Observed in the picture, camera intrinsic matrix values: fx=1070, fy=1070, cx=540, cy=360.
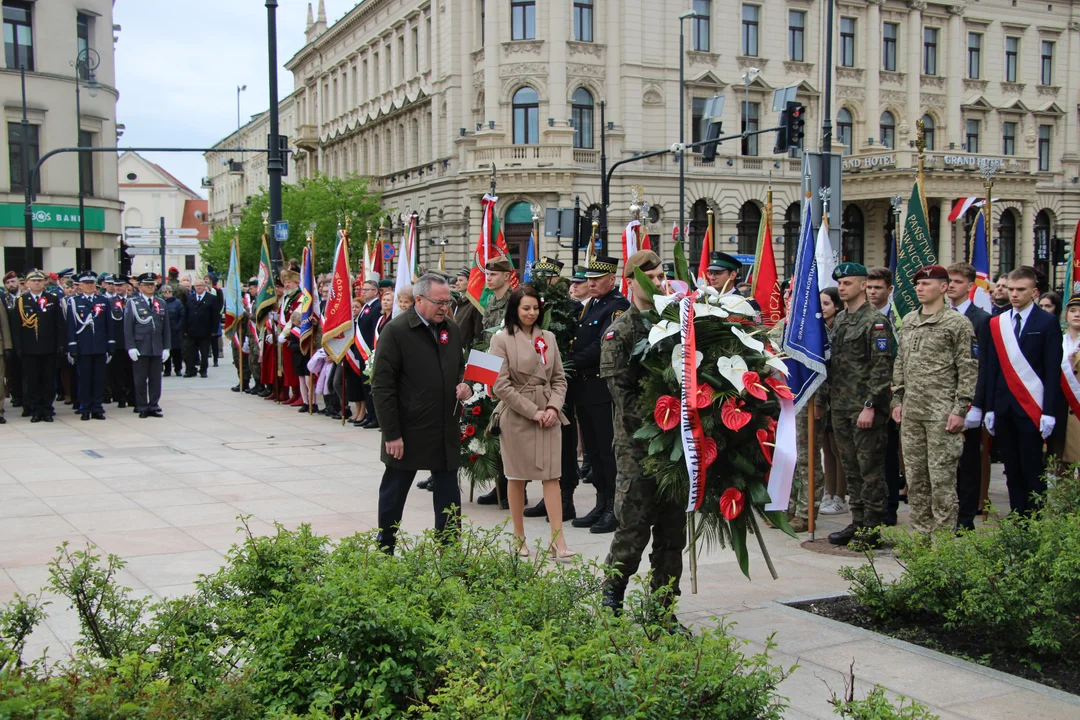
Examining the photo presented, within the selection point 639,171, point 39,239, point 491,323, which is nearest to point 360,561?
point 491,323

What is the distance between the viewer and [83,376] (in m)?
16.5

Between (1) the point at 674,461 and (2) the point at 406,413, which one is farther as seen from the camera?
(2) the point at 406,413

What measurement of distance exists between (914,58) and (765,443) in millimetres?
58208

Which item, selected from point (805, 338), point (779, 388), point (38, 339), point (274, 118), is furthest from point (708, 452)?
point (274, 118)

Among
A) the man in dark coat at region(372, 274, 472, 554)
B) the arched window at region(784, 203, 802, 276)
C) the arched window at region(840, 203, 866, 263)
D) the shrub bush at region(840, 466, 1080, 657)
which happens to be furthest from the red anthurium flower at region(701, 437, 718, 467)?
the arched window at region(840, 203, 866, 263)

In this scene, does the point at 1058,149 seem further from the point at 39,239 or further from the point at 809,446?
the point at 809,446

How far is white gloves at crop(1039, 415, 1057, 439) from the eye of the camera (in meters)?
Result: 8.16

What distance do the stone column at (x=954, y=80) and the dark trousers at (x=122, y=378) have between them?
169ft

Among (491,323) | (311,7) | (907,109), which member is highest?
(311,7)

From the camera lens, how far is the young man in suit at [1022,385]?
824cm

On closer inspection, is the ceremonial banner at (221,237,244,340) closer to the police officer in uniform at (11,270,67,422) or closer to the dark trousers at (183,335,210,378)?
the dark trousers at (183,335,210,378)

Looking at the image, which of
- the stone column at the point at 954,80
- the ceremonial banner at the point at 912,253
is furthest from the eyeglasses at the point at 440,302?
the stone column at the point at 954,80

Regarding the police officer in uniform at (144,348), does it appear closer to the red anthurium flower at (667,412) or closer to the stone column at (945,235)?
the red anthurium flower at (667,412)

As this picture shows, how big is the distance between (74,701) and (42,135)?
43.1m
